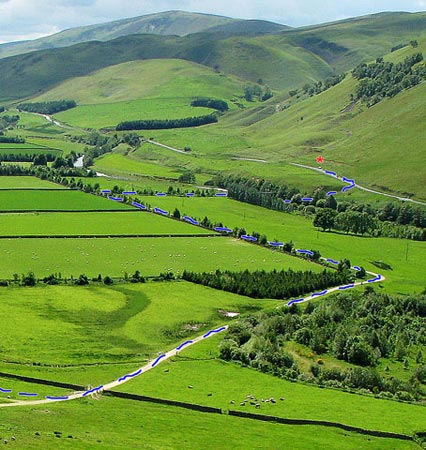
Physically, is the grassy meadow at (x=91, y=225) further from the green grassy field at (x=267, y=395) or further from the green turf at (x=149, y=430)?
the green turf at (x=149, y=430)

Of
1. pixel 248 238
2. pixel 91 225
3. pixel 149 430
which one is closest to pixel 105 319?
pixel 149 430

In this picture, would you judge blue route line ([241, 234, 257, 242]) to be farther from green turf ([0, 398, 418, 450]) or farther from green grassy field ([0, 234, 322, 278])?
green turf ([0, 398, 418, 450])

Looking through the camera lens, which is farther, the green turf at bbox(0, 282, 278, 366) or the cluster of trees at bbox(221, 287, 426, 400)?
the green turf at bbox(0, 282, 278, 366)

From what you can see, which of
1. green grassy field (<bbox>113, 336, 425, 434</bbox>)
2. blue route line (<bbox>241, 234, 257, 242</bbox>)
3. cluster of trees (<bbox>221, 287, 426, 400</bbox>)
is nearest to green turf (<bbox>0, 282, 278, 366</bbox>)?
green grassy field (<bbox>113, 336, 425, 434</bbox>)

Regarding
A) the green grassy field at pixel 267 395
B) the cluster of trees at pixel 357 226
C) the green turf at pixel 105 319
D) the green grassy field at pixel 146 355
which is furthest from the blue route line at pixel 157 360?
the cluster of trees at pixel 357 226

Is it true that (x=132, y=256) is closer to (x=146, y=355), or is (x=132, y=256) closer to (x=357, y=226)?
(x=146, y=355)

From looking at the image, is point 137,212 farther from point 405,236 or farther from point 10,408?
point 10,408
